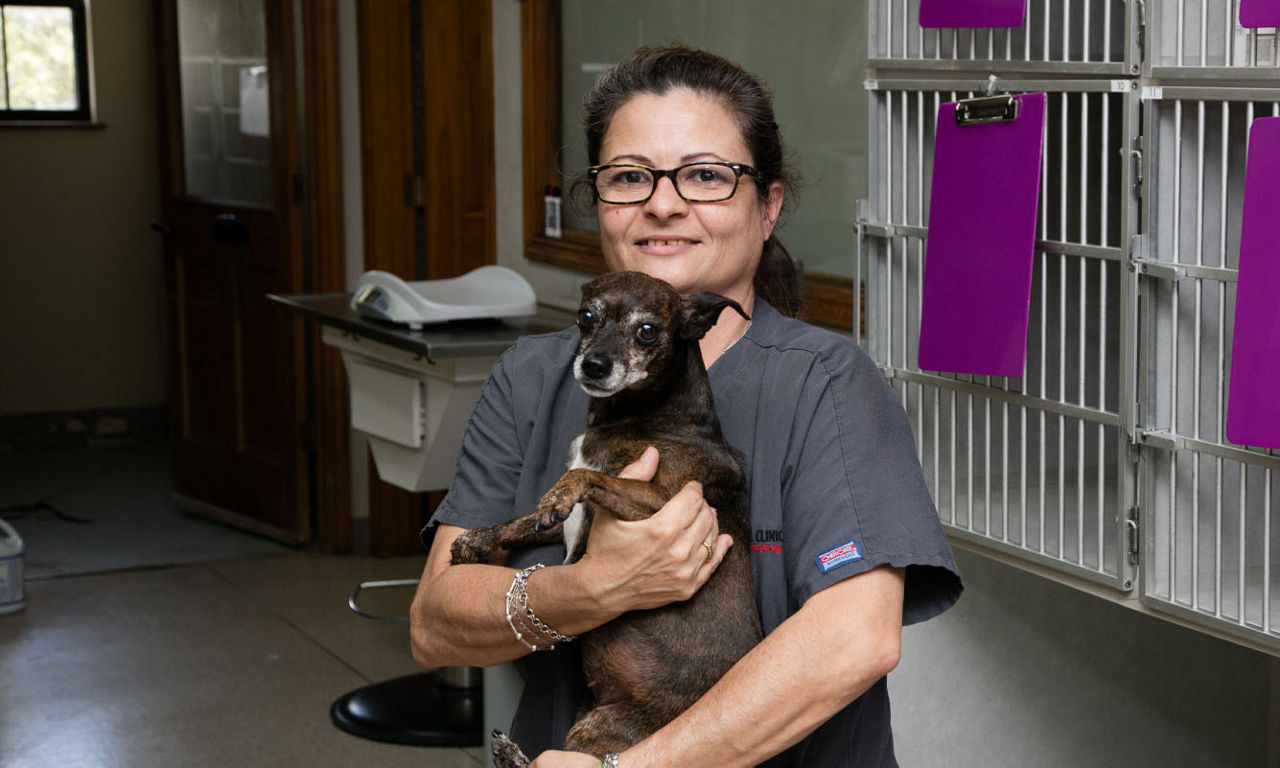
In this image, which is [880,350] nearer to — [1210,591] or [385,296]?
[1210,591]

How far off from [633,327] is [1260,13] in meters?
0.65

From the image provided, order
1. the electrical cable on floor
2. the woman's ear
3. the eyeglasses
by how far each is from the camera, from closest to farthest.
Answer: the eyeglasses → the woman's ear → the electrical cable on floor

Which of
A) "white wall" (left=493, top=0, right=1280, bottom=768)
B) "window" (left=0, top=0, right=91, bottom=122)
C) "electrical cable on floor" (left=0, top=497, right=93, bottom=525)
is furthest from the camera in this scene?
"window" (left=0, top=0, right=91, bottom=122)

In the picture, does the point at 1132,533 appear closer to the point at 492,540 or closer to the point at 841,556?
the point at 841,556

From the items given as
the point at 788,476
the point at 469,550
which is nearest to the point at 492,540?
the point at 469,550

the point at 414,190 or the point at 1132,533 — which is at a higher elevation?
the point at 414,190

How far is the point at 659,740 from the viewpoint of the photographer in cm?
129

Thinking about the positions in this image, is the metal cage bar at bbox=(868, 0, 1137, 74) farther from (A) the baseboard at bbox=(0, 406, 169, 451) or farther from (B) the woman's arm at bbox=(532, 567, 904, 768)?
(A) the baseboard at bbox=(0, 406, 169, 451)

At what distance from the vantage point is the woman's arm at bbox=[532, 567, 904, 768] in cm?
126

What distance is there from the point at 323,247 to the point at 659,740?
12.0 feet

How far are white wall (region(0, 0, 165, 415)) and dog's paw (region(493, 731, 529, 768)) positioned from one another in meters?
5.88

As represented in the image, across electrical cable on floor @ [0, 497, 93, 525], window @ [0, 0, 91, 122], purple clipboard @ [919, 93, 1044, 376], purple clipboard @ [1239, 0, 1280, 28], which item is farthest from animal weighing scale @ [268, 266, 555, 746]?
window @ [0, 0, 91, 122]

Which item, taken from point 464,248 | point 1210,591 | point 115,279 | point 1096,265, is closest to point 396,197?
point 464,248

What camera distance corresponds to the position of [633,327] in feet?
4.50
